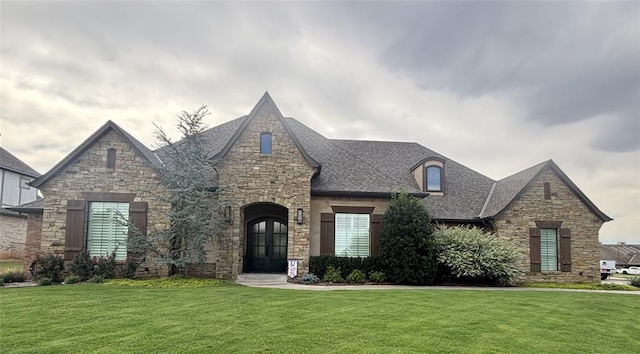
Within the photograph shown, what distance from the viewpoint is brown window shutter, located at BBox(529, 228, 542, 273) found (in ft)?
59.4

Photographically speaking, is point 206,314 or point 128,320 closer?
point 128,320

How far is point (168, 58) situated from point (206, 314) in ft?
33.4

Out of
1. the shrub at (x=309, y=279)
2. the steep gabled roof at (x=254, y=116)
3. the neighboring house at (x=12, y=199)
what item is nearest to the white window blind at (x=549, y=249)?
the shrub at (x=309, y=279)

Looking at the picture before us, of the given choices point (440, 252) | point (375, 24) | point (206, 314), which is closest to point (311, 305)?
point (206, 314)

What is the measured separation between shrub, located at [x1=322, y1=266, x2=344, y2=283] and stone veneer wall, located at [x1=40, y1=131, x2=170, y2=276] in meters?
6.18

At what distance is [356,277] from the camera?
16.0 metres

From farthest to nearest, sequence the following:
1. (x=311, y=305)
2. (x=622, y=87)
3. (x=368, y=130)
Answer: (x=368, y=130) → (x=622, y=87) → (x=311, y=305)

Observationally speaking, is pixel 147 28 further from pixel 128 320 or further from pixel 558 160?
pixel 558 160

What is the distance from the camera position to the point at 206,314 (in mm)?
8836

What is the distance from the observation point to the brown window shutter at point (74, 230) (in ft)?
49.8

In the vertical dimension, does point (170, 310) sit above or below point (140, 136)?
below

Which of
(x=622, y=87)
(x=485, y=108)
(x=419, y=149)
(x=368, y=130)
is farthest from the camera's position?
(x=368, y=130)

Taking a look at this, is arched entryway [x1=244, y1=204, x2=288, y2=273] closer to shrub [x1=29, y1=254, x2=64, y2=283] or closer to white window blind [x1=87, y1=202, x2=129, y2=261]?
white window blind [x1=87, y1=202, x2=129, y2=261]

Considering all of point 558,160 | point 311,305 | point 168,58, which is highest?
point 168,58
